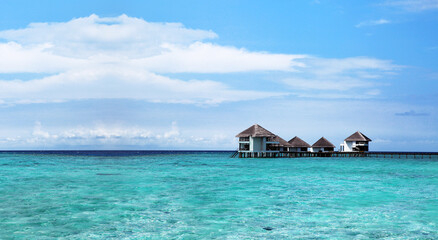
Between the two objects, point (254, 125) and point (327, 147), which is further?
point (327, 147)

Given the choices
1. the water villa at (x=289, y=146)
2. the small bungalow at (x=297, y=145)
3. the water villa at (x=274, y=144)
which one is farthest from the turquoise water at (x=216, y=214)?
the small bungalow at (x=297, y=145)

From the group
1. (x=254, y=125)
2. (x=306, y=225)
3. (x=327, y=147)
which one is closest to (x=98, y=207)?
(x=306, y=225)

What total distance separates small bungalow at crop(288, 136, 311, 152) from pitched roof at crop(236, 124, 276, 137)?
61.5 feet

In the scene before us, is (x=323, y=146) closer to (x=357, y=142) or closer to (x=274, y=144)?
(x=357, y=142)

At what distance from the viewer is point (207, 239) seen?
37.2 ft

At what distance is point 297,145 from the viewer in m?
93.9

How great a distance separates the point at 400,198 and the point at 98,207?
14713 mm

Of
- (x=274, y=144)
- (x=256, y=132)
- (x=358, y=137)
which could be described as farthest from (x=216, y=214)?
(x=358, y=137)

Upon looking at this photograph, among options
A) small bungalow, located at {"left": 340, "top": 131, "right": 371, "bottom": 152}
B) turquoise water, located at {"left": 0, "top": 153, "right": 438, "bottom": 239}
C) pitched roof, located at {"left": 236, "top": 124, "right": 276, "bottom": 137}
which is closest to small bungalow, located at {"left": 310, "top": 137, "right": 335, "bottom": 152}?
small bungalow, located at {"left": 340, "top": 131, "right": 371, "bottom": 152}

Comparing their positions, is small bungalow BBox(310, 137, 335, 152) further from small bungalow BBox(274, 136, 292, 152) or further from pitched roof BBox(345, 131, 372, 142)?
small bungalow BBox(274, 136, 292, 152)

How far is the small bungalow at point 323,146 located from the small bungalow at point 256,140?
18257 mm

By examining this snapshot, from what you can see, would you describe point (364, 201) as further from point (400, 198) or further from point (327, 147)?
point (327, 147)

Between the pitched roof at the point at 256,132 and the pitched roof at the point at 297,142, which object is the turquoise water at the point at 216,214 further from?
the pitched roof at the point at 297,142

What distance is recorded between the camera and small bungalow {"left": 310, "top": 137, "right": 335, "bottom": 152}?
9560 cm
